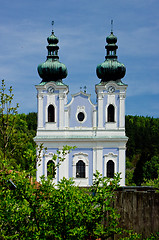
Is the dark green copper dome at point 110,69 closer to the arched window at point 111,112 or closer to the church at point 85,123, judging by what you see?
the church at point 85,123

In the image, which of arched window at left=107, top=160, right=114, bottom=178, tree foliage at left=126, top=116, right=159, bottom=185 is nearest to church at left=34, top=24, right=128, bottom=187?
arched window at left=107, top=160, right=114, bottom=178

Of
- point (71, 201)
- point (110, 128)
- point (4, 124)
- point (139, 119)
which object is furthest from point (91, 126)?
point (139, 119)

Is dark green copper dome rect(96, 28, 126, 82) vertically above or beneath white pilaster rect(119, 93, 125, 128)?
above

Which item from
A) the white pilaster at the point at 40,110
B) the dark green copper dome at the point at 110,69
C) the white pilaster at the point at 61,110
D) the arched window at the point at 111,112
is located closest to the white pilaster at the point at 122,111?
the arched window at the point at 111,112

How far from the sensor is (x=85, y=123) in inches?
1396

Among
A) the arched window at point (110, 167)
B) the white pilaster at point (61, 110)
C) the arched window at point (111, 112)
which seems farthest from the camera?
the arched window at point (111, 112)

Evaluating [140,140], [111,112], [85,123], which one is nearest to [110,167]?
[85,123]

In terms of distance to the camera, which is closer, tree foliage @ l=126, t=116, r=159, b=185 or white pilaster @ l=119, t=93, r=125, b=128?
white pilaster @ l=119, t=93, r=125, b=128

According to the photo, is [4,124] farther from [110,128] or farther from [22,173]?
[110,128]

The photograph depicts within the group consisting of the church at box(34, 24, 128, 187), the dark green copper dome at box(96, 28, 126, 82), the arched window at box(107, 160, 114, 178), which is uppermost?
the dark green copper dome at box(96, 28, 126, 82)

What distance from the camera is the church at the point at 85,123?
34.6 meters

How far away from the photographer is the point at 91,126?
35344mm

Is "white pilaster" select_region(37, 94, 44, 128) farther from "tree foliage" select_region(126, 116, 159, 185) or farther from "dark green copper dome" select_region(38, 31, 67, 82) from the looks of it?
"tree foliage" select_region(126, 116, 159, 185)

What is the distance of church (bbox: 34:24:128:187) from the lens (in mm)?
34594
